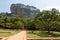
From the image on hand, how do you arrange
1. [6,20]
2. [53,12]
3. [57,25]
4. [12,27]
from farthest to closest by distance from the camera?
[6,20]
[12,27]
[53,12]
[57,25]

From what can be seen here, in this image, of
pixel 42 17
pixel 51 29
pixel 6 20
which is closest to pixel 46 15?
pixel 42 17

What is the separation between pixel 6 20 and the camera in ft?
109

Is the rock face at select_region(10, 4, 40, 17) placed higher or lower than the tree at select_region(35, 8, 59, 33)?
higher

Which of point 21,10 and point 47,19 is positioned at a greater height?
point 21,10

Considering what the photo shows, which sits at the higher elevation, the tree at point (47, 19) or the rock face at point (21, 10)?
the rock face at point (21, 10)

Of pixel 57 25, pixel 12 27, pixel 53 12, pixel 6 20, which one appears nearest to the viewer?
pixel 57 25

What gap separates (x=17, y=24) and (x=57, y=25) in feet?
25.4

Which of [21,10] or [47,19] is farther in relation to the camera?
[21,10]

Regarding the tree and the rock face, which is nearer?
the tree

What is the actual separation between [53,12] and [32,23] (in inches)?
190

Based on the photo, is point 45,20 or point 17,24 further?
point 17,24

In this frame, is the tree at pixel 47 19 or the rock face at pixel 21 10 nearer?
the tree at pixel 47 19

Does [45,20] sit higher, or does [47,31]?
[45,20]

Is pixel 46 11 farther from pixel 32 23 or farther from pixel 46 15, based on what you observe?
pixel 32 23
